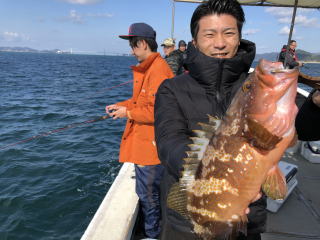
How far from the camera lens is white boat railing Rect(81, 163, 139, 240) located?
3.21 m

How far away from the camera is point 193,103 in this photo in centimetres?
223

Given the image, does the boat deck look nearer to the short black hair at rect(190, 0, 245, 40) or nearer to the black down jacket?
the black down jacket

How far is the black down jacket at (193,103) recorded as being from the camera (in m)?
2.12

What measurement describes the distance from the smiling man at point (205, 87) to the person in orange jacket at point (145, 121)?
1161 mm

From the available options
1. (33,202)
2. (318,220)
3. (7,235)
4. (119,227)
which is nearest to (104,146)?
(33,202)

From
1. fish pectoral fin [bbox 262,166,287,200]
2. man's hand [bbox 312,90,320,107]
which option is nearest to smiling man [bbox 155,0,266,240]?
fish pectoral fin [bbox 262,166,287,200]

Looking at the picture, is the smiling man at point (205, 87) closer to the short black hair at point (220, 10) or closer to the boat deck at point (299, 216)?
the short black hair at point (220, 10)

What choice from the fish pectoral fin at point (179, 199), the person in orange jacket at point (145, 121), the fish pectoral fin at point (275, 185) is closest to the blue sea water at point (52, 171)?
the person in orange jacket at point (145, 121)

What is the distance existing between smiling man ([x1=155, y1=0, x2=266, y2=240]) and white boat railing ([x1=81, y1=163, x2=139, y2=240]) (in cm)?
114

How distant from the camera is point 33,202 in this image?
270 inches

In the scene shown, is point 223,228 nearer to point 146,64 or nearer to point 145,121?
point 145,121

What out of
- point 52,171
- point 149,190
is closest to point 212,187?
point 149,190

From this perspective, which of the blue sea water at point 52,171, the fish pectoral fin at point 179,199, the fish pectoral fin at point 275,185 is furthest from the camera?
the blue sea water at point 52,171

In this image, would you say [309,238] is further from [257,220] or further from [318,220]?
[257,220]
